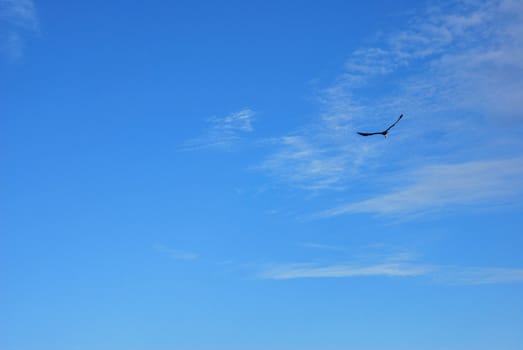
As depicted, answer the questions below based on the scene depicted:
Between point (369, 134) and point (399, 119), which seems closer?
point (399, 119)

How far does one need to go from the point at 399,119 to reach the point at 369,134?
11972mm

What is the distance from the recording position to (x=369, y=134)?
10925 centimetres

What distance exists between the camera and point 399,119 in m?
99.6
